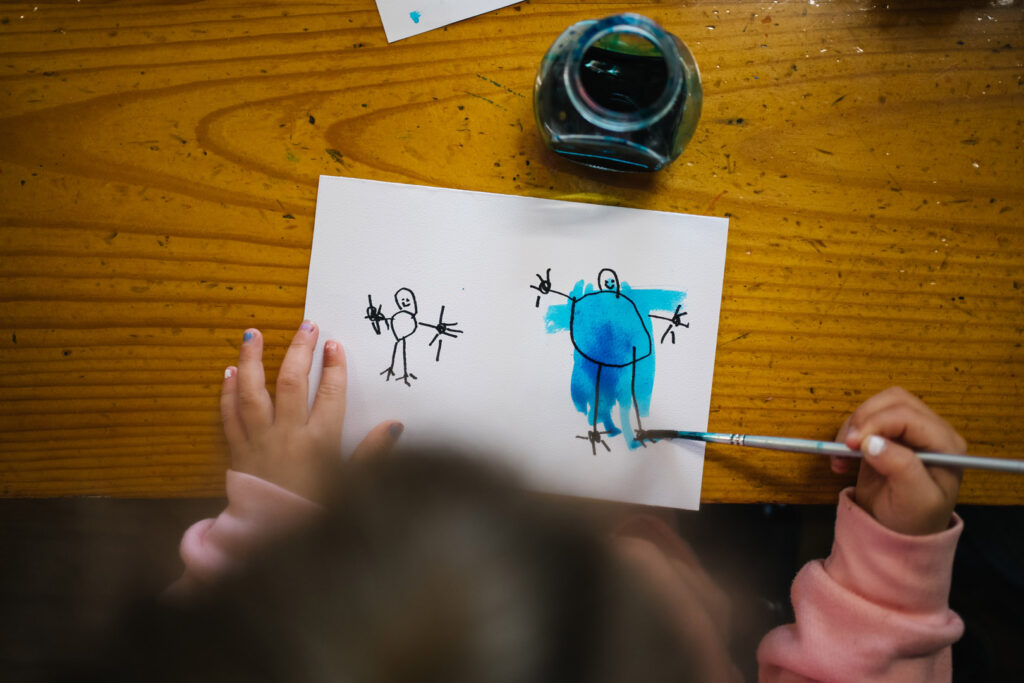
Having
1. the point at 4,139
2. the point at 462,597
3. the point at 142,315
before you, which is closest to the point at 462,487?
the point at 462,597

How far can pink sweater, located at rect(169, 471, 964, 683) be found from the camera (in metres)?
0.44

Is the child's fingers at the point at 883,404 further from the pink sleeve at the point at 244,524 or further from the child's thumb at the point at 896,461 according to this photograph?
the pink sleeve at the point at 244,524

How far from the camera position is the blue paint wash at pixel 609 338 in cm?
48

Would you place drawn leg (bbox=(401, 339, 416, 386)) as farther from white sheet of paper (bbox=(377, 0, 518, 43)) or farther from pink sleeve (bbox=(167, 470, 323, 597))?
white sheet of paper (bbox=(377, 0, 518, 43))

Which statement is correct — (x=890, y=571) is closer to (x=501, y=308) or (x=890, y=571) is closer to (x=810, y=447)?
(x=810, y=447)

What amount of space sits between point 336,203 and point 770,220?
0.38m

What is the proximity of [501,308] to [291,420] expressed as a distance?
0.20 metres

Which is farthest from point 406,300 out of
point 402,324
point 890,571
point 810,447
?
point 890,571

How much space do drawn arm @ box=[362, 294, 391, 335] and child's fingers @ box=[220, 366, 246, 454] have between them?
0.40ft

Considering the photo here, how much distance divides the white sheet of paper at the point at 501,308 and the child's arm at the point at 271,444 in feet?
0.05

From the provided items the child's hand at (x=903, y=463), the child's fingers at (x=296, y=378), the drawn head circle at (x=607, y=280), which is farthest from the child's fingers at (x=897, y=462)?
the child's fingers at (x=296, y=378)

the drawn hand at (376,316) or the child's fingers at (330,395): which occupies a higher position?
the drawn hand at (376,316)

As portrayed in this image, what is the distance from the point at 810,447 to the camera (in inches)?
17.2

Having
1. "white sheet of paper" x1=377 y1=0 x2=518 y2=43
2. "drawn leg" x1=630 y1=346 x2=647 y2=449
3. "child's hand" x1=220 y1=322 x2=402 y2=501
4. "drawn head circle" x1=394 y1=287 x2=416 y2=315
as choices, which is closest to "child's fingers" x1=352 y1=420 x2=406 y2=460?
"child's hand" x1=220 y1=322 x2=402 y2=501
